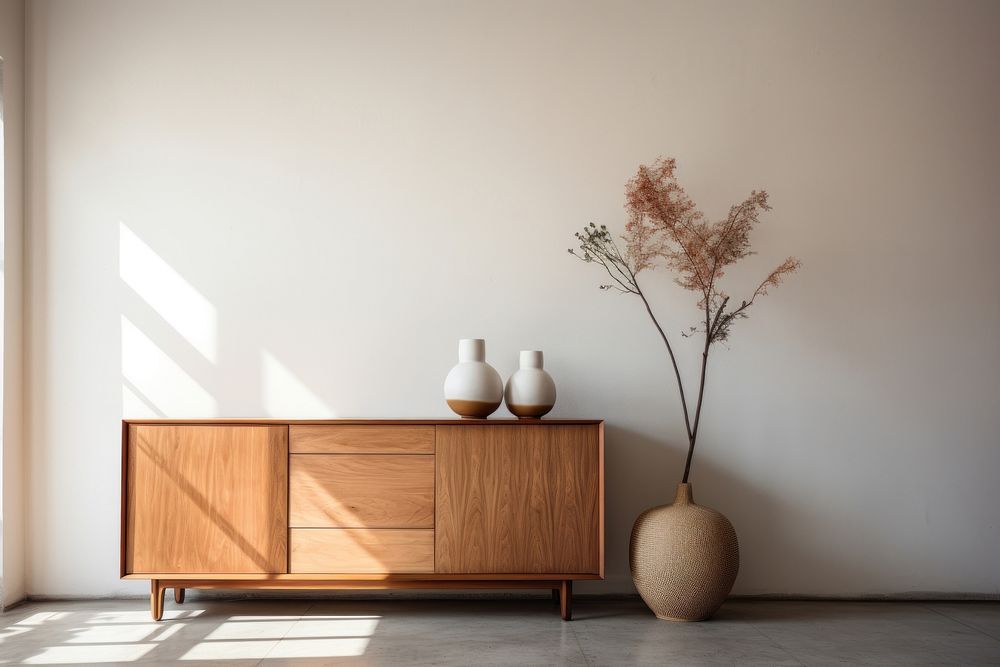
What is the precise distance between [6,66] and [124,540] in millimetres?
2069

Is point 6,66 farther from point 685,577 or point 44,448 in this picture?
point 685,577

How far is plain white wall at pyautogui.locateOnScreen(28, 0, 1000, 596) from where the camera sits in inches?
141

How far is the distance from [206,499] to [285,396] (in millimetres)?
614

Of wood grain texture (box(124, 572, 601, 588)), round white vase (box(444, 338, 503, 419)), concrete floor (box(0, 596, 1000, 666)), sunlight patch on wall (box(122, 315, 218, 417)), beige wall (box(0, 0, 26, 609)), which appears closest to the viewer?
concrete floor (box(0, 596, 1000, 666))

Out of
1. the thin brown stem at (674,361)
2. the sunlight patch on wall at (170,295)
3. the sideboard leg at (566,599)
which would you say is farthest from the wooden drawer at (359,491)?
the thin brown stem at (674,361)

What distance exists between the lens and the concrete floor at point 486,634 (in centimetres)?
271

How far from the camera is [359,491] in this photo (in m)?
3.11

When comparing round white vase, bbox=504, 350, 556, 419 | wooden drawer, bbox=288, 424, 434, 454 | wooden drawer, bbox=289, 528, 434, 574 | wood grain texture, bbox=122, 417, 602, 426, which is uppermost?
→ round white vase, bbox=504, 350, 556, 419

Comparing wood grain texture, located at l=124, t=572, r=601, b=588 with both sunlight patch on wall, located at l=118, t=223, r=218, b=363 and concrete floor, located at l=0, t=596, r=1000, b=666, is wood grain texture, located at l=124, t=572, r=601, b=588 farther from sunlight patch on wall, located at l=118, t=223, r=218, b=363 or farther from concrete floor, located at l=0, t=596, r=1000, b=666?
sunlight patch on wall, located at l=118, t=223, r=218, b=363

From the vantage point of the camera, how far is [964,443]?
361 centimetres

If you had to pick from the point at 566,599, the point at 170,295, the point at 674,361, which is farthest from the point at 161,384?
the point at 674,361

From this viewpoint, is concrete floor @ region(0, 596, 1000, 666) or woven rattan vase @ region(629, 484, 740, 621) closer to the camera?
concrete floor @ region(0, 596, 1000, 666)

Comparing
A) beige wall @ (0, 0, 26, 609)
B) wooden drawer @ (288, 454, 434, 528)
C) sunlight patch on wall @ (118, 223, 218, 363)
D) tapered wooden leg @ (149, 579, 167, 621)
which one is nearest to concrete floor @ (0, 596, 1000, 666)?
tapered wooden leg @ (149, 579, 167, 621)

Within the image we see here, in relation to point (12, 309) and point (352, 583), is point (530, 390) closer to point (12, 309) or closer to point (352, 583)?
point (352, 583)
